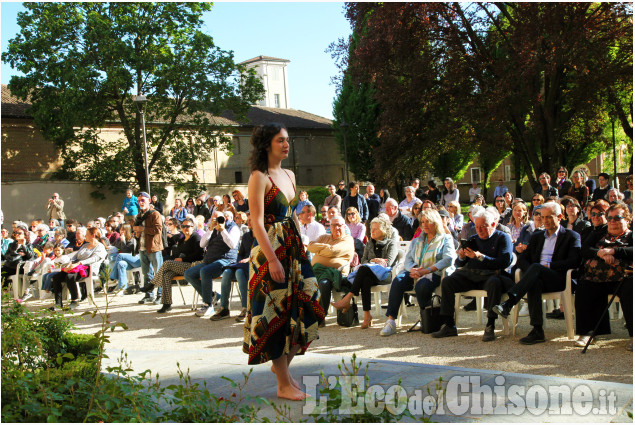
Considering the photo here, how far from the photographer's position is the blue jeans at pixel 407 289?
8.20 meters

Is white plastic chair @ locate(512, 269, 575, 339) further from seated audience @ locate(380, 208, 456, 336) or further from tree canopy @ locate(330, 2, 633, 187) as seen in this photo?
tree canopy @ locate(330, 2, 633, 187)

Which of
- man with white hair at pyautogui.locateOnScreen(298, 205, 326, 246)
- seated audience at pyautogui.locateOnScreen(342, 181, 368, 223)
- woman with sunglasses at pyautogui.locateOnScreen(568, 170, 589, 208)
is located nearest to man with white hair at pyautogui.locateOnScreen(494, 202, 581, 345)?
man with white hair at pyautogui.locateOnScreen(298, 205, 326, 246)

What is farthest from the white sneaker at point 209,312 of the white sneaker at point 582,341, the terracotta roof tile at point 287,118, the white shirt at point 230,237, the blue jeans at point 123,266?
the terracotta roof tile at point 287,118

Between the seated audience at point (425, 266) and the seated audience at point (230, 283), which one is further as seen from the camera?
the seated audience at point (230, 283)

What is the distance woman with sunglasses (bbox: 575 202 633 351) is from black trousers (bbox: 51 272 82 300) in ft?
29.6

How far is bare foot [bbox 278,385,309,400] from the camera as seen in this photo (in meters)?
4.64

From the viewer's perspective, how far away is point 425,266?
8.46 metres

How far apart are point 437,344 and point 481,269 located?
45.0 inches

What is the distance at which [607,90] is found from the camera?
22203mm

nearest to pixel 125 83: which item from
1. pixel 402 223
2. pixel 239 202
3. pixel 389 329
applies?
pixel 239 202

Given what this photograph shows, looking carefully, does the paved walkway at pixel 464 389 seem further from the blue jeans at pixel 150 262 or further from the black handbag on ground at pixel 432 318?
the blue jeans at pixel 150 262

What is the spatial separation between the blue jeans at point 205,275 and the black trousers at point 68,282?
2881mm

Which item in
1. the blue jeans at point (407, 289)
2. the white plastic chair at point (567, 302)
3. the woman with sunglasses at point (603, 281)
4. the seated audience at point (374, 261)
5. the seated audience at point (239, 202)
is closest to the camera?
the woman with sunglasses at point (603, 281)

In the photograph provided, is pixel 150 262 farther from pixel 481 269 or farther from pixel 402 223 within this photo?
pixel 481 269
